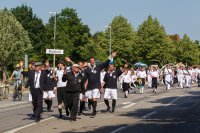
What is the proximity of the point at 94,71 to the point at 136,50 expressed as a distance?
69.7 meters

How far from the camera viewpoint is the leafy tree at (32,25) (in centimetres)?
8525

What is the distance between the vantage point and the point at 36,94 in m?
16.3

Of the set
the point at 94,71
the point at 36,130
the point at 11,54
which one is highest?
the point at 11,54

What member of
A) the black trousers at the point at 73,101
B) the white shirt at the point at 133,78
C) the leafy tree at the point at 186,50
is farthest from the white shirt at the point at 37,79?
the leafy tree at the point at 186,50

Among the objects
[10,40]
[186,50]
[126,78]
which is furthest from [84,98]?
[186,50]

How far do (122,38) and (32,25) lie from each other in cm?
1691

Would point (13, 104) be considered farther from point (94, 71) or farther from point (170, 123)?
point (170, 123)

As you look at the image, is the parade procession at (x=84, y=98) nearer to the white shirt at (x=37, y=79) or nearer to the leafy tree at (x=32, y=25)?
the white shirt at (x=37, y=79)

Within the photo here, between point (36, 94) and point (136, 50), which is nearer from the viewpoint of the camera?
point (36, 94)

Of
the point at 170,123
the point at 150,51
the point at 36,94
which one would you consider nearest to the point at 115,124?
the point at 170,123

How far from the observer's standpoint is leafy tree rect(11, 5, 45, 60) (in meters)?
85.2

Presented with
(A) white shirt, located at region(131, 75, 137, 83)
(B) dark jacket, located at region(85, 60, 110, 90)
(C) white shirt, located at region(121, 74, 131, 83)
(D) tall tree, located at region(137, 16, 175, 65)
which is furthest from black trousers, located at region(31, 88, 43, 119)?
(D) tall tree, located at region(137, 16, 175, 65)

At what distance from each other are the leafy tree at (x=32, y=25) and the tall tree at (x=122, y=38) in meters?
12.4

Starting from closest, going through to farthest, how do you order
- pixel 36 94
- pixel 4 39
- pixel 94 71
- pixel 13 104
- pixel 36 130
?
pixel 36 130 < pixel 36 94 < pixel 94 71 < pixel 13 104 < pixel 4 39
